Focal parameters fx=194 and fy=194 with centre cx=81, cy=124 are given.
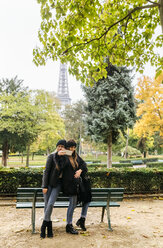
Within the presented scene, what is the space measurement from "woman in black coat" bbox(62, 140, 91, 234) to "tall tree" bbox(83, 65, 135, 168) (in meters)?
9.88

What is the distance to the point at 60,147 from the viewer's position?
12.7ft

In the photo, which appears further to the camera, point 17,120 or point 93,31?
point 17,120

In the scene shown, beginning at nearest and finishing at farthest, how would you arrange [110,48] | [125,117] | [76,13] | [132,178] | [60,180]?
1. [60,180]
2. [76,13]
3. [110,48]
4. [132,178]
5. [125,117]

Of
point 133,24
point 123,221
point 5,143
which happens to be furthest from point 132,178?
point 5,143

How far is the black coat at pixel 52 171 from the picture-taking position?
3.71m

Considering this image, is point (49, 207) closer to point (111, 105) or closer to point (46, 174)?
point (46, 174)

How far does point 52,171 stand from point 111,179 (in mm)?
4470

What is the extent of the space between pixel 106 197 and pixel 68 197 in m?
0.90

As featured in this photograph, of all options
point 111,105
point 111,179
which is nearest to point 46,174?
point 111,179

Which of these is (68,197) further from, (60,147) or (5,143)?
(5,143)

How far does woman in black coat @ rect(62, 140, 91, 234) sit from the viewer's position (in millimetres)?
3777

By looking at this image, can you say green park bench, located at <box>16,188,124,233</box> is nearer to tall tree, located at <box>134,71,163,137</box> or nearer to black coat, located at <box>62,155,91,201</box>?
black coat, located at <box>62,155,91,201</box>

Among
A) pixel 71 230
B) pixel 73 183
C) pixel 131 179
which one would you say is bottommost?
pixel 71 230

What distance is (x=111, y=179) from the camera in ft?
25.2
